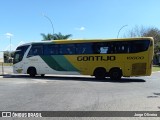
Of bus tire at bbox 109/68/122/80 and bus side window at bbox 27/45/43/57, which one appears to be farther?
bus side window at bbox 27/45/43/57

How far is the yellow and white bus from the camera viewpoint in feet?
81.0

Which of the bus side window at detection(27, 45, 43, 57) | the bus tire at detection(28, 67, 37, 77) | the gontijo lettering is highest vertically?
the bus side window at detection(27, 45, 43, 57)

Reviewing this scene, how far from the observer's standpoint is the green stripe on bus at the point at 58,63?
27.5 meters

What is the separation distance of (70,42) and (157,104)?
15758 mm

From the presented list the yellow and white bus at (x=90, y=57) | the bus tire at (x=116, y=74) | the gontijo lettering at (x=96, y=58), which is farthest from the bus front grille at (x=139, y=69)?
the gontijo lettering at (x=96, y=58)

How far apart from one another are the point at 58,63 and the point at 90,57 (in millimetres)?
2998

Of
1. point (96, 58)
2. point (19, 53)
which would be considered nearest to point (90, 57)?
point (96, 58)

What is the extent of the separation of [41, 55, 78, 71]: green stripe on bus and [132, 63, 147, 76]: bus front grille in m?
4.96

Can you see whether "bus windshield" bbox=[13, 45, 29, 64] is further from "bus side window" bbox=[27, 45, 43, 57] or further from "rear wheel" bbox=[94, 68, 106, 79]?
"rear wheel" bbox=[94, 68, 106, 79]

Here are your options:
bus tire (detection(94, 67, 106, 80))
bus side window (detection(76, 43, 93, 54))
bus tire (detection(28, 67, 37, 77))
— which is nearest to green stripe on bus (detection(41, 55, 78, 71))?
bus side window (detection(76, 43, 93, 54))

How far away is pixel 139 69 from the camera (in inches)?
976

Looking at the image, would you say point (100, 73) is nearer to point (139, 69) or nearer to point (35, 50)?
point (139, 69)

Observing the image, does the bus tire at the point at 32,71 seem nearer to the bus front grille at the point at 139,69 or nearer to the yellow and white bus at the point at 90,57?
the yellow and white bus at the point at 90,57

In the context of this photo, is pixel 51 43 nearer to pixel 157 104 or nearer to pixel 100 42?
pixel 100 42
